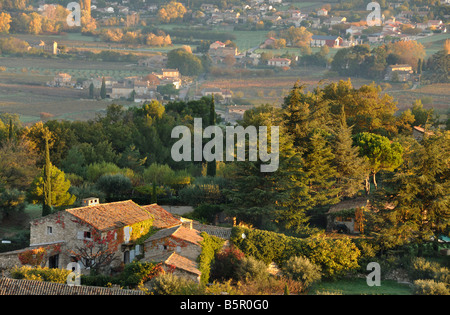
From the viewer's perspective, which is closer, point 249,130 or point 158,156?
point 249,130

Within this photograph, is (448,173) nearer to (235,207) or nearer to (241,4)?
(235,207)

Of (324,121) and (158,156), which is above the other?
(324,121)

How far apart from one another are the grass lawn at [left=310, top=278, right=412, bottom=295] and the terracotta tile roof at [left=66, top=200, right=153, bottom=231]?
660cm

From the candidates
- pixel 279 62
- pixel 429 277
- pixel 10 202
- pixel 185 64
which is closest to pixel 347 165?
pixel 429 277

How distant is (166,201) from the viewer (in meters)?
31.1

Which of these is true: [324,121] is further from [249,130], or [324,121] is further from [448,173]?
[448,173]

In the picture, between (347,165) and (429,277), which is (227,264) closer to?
(429,277)

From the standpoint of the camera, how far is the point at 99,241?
23000mm

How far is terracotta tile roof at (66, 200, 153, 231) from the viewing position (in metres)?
23.4

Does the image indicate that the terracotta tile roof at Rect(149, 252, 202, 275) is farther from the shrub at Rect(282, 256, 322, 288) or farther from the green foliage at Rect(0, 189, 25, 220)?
the green foliage at Rect(0, 189, 25, 220)

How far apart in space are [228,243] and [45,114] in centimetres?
6073
